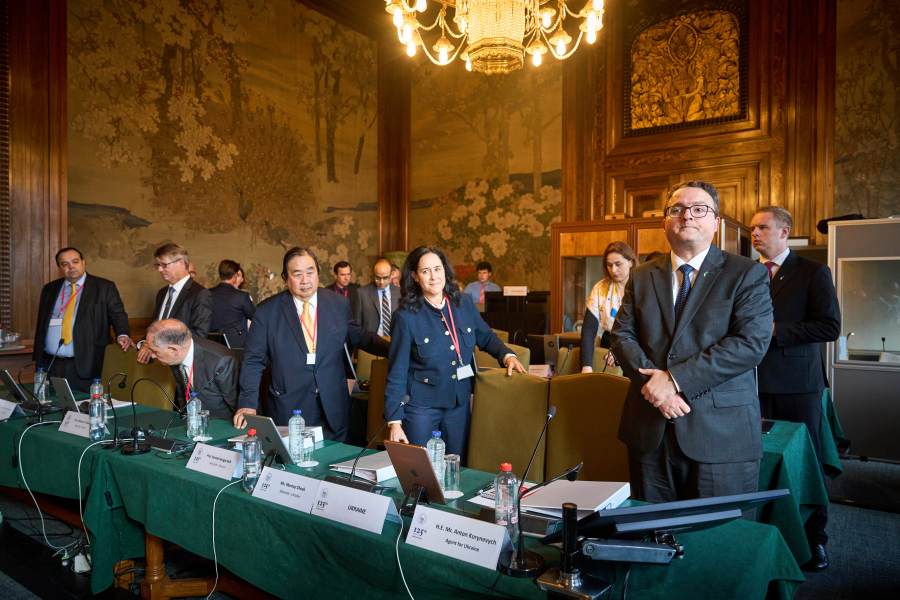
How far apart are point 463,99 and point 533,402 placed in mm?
8183

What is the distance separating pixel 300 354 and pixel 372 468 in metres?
1.11

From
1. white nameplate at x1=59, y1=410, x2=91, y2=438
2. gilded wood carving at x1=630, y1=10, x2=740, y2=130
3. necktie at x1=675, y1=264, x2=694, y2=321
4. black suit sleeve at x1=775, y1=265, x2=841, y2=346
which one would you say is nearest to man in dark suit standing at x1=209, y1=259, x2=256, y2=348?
white nameplate at x1=59, y1=410, x2=91, y2=438

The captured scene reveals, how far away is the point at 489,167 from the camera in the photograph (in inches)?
387

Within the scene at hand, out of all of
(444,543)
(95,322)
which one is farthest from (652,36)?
(444,543)

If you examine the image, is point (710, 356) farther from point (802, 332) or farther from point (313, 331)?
point (313, 331)

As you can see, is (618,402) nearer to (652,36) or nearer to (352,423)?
(352,423)

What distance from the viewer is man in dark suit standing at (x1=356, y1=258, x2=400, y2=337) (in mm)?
6508

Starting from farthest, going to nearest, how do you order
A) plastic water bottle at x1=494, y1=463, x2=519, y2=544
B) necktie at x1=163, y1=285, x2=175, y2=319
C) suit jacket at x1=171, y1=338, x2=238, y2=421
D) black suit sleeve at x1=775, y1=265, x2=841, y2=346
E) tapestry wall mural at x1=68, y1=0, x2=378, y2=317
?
tapestry wall mural at x1=68, y1=0, x2=378, y2=317, necktie at x1=163, y1=285, x2=175, y2=319, suit jacket at x1=171, y1=338, x2=238, y2=421, black suit sleeve at x1=775, y1=265, x2=841, y2=346, plastic water bottle at x1=494, y1=463, x2=519, y2=544

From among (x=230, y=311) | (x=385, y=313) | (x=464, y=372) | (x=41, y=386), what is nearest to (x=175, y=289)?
(x=41, y=386)

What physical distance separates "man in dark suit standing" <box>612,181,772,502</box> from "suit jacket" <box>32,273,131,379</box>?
4.05 meters

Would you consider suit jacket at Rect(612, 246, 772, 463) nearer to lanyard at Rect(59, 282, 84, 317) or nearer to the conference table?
the conference table

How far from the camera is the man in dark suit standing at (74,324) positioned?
461 cm

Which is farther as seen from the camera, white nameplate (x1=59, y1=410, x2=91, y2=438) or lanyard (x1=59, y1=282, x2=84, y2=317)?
lanyard (x1=59, y1=282, x2=84, y2=317)

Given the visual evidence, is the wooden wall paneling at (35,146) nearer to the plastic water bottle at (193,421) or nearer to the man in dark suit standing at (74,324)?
the man in dark suit standing at (74,324)
